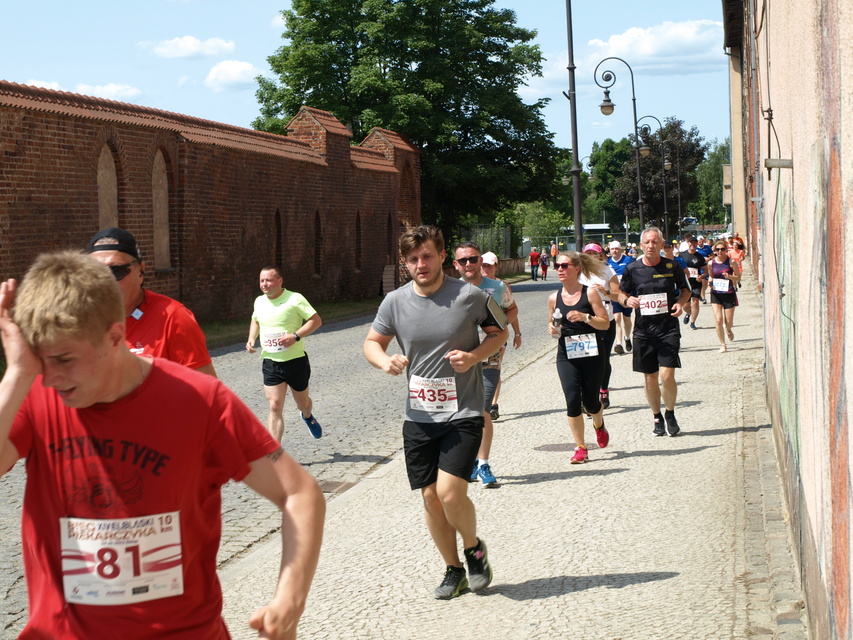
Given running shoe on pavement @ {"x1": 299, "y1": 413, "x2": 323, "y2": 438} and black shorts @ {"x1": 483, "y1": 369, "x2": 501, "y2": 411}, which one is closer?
black shorts @ {"x1": 483, "y1": 369, "x2": 501, "y2": 411}

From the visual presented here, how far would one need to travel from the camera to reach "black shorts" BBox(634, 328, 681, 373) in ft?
34.2

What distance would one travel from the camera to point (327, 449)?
10.3 meters

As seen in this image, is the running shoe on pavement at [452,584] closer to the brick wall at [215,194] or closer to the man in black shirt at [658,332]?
the man in black shirt at [658,332]

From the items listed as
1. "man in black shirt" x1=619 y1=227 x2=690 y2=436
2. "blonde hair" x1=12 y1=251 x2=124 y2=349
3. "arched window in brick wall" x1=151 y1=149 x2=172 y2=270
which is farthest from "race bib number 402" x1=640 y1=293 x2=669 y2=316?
"arched window in brick wall" x1=151 y1=149 x2=172 y2=270

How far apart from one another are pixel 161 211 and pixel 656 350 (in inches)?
726

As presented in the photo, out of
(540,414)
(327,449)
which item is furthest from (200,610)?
(540,414)

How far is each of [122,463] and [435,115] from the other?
47.4 m

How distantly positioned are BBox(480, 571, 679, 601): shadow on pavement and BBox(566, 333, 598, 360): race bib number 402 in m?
3.48

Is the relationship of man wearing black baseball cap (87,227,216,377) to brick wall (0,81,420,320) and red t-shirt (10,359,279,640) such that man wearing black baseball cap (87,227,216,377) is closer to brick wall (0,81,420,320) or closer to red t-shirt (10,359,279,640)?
red t-shirt (10,359,279,640)

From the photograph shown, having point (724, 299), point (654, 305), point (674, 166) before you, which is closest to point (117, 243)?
point (654, 305)

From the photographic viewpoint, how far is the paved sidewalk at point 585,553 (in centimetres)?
520

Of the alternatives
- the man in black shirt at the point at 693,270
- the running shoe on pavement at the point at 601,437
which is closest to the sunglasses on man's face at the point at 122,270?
the running shoe on pavement at the point at 601,437

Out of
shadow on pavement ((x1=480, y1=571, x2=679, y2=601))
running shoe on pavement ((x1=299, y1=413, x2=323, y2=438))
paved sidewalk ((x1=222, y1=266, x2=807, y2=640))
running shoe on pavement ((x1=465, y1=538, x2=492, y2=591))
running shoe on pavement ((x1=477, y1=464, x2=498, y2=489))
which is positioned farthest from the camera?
running shoe on pavement ((x1=299, y1=413, x2=323, y2=438))

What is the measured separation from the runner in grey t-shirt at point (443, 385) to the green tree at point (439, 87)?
42680 mm
